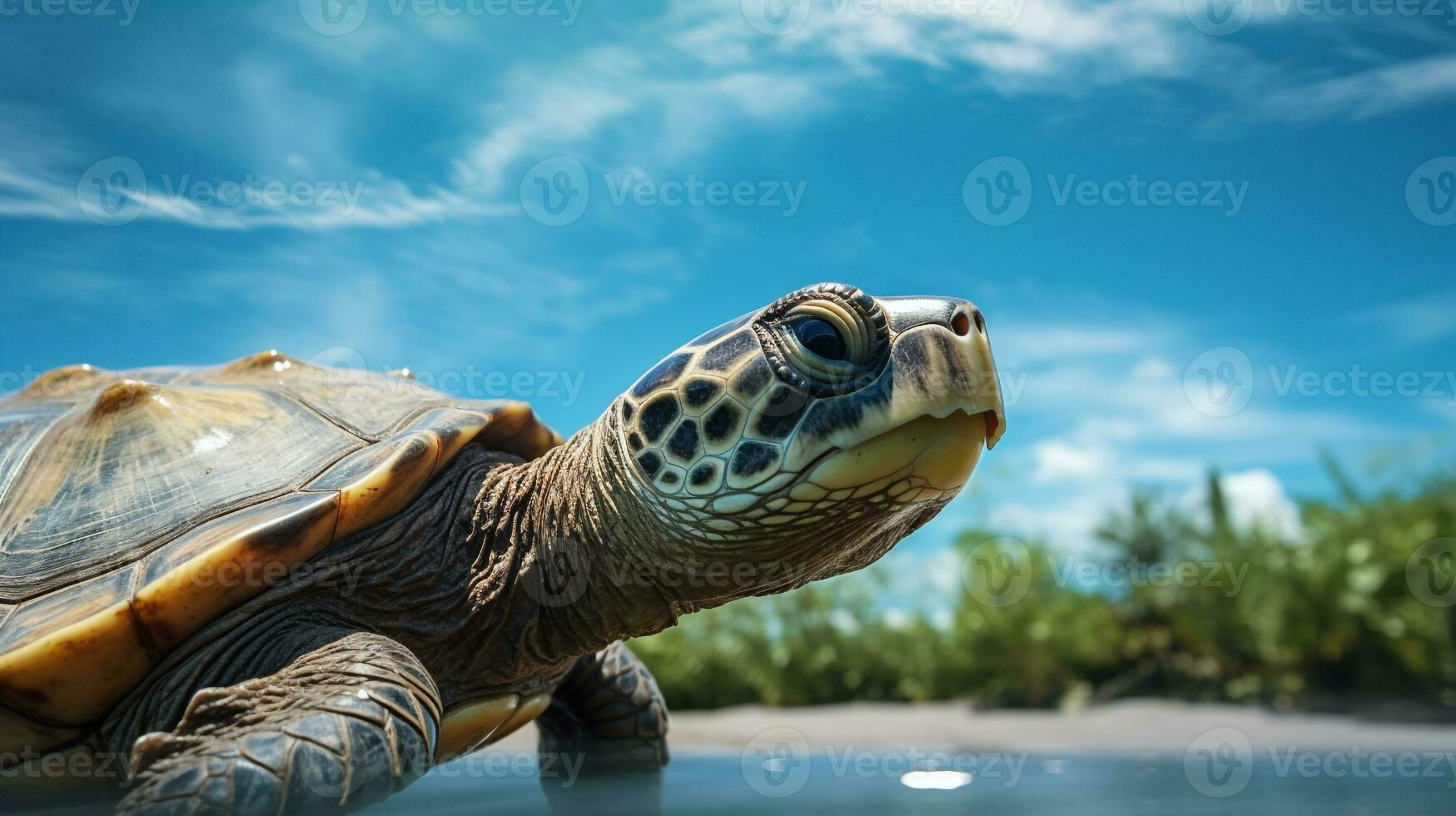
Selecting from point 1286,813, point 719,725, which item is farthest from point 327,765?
point 719,725

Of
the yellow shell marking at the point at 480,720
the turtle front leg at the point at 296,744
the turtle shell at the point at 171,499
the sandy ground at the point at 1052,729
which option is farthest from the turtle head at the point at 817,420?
the sandy ground at the point at 1052,729

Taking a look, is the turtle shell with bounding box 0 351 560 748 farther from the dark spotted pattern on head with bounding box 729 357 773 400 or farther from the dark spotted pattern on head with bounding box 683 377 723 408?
the dark spotted pattern on head with bounding box 729 357 773 400

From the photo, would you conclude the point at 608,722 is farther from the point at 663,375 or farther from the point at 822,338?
the point at 822,338

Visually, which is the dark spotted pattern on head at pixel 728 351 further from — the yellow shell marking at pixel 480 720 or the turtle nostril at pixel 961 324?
the yellow shell marking at pixel 480 720

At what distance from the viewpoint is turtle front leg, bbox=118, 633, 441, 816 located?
1901 millimetres

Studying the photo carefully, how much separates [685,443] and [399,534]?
1095 millimetres

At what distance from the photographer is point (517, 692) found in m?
3.22

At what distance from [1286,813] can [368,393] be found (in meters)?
3.22

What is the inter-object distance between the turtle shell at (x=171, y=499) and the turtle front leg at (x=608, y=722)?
111 centimetres

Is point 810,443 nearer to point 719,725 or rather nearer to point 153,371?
point 153,371

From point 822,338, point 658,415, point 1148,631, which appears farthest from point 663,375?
point 1148,631

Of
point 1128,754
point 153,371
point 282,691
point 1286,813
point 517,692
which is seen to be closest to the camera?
point 282,691

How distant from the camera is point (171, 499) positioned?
283 cm

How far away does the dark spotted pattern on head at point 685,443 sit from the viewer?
7.91 ft
